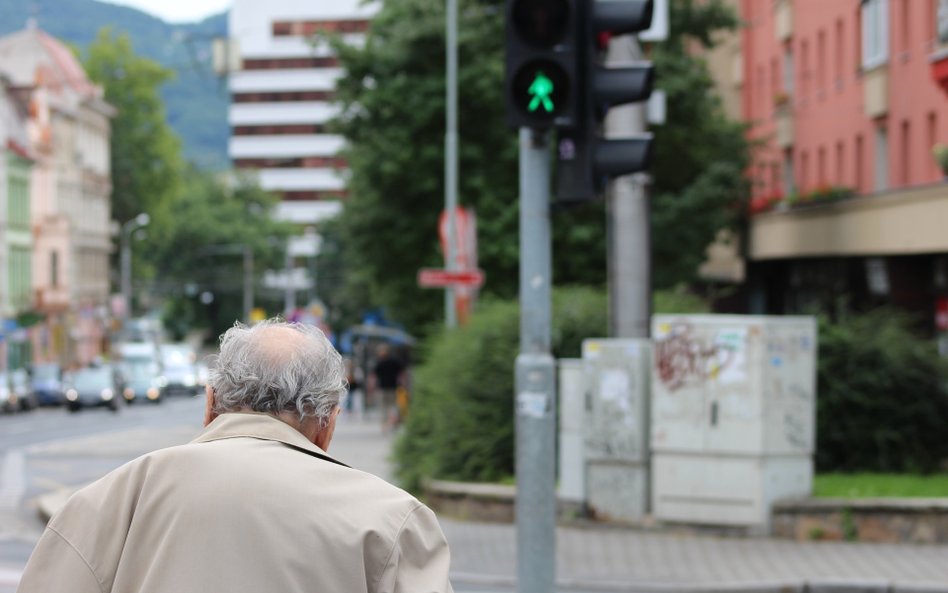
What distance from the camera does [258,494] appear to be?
302 cm

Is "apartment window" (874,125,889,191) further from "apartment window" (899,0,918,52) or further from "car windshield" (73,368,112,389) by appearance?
"car windshield" (73,368,112,389)

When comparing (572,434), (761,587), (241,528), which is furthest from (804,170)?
(241,528)

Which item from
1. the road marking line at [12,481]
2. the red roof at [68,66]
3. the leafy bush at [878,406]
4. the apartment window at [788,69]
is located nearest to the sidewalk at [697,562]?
the leafy bush at [878,406]

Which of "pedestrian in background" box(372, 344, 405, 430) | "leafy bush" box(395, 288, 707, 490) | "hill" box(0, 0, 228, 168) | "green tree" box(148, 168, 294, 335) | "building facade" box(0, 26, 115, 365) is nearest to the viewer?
"leafy bush" box(395, 288, 707, 490)

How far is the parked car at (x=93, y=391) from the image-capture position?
56781 mm

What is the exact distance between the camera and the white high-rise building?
128 metres

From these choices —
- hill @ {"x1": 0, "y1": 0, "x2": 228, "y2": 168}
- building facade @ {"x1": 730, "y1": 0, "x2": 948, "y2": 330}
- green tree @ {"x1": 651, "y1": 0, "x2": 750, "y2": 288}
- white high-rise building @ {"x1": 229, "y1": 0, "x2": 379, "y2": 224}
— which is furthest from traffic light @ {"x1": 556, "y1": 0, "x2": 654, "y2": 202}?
white high-rise building @ {"x1": 229, "y1": 0, "x2": 379, "y2": 224}

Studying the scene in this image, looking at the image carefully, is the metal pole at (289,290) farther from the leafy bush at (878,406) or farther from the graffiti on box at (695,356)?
the graffiti on box at (695,356)

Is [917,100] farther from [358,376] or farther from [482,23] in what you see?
[358,376]

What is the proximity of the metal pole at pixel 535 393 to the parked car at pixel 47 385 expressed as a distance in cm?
5575

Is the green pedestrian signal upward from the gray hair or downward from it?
upward

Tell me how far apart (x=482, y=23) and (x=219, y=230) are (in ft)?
273

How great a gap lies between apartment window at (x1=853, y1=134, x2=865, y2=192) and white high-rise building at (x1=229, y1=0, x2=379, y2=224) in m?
92.1

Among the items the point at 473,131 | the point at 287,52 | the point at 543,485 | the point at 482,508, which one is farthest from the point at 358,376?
the point at 287,52
